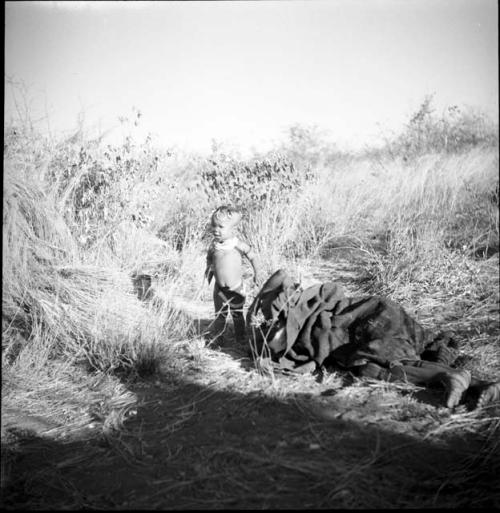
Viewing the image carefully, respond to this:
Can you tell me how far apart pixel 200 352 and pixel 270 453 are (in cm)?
115

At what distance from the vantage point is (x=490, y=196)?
19.5ft

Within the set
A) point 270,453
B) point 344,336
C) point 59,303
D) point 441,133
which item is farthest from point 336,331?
point 441,133

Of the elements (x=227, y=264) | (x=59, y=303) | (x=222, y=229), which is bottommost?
(x=59, y=303)

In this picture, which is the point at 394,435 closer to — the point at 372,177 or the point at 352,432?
the point at 352,432

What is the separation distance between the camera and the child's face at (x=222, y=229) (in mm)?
2971

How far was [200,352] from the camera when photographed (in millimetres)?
2980

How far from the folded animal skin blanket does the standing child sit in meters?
0.29

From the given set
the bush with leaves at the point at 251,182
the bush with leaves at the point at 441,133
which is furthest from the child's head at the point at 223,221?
the bush with leaves at the point at 441,133

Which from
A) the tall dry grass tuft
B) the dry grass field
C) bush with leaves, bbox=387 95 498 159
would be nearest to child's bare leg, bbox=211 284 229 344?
the dry grass field

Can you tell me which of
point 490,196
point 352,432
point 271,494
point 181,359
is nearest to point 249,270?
point 181,359

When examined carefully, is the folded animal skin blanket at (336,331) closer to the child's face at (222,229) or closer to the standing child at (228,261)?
the standing child at (228,261)

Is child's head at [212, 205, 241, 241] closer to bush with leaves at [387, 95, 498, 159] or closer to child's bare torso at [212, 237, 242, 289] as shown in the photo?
child's bare torso at [212, 237, 242, 289]

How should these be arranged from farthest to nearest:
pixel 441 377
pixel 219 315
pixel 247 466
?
pixel 219 315 → pixel 441 377 → pixel 247 466

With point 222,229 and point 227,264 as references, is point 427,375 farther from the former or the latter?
point 222,229
